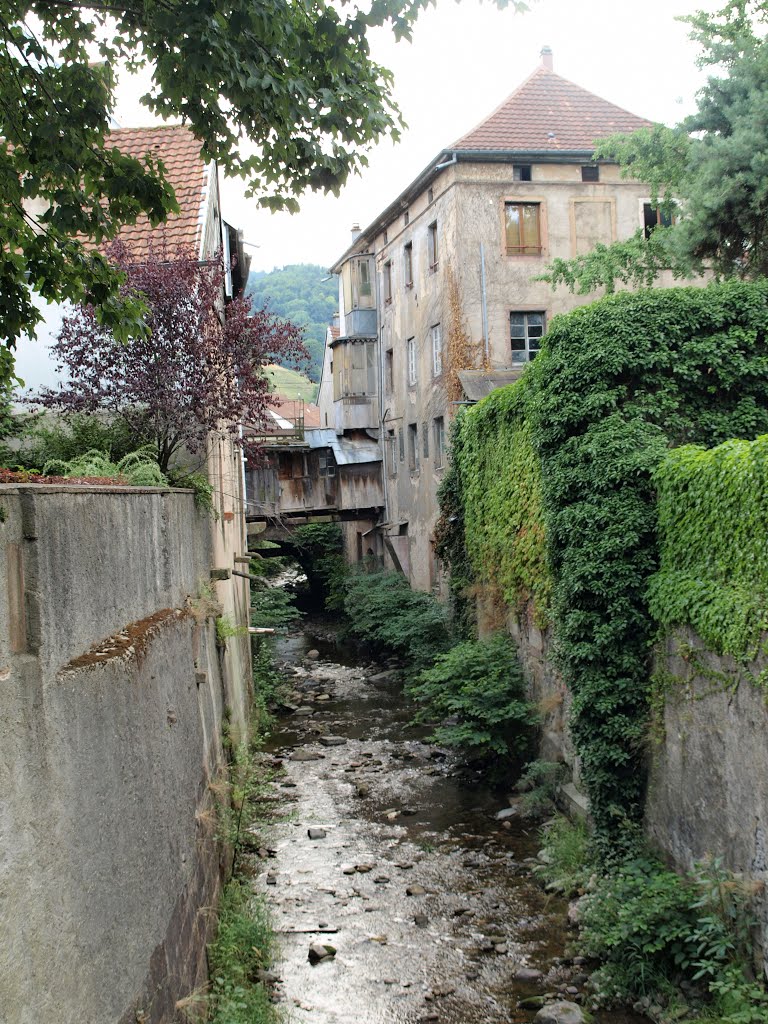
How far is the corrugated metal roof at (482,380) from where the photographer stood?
22328 mm

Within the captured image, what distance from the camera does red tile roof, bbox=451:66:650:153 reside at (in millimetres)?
25766

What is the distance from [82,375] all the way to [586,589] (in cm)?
595

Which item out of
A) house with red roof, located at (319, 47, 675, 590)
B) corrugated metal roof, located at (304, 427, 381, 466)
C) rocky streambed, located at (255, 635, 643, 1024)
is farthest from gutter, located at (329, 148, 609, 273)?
rocky streambed, located at (255, 635, 643, 1024)

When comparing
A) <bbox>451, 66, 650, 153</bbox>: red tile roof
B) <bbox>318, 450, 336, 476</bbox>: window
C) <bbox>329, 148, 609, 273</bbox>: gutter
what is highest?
<bbox>451, 66, 650, 153</bbox>: red tile roof

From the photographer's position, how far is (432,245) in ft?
89.4

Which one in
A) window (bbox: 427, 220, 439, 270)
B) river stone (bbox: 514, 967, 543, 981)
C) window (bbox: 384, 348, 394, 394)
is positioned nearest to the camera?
river stone (bbox: 514, 967, 543, 981)

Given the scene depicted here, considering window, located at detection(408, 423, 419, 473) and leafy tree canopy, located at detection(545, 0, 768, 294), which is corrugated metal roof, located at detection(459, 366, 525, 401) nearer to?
window, located at detection(408, 423, 419, 473)

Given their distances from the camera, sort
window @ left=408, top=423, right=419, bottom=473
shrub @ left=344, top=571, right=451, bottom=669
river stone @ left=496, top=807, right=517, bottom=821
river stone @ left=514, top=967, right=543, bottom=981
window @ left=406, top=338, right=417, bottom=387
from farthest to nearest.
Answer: window @ left=406, top=338, right=417, bottom=387 < window @ left=408, top=423, right=419, bottom=473 < shrub @ left=344, top=571, right=451, bottom=669 < river stone @ left=496, top=807, right=517, bottom=821 < river stone @ left=514, top=967, right=543, bottom=981

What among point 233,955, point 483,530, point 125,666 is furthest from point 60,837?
point 483,530

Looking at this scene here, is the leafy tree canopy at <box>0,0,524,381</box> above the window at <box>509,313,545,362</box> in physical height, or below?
below

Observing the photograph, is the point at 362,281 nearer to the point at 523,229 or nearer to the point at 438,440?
the point at 523,229

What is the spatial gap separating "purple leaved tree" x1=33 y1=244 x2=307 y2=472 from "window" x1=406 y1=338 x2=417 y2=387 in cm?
1761

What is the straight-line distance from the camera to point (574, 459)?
11.3 meters

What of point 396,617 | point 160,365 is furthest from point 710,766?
point 396,617
